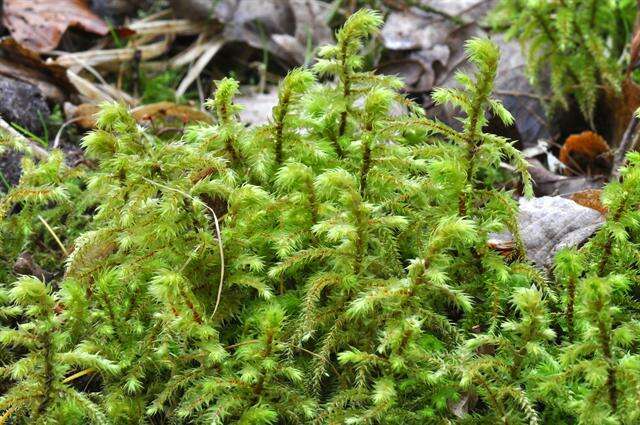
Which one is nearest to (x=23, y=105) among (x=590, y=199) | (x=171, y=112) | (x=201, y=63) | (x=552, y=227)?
(x=171, y=112)

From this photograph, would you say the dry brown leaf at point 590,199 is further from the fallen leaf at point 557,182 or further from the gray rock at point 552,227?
the fallen leaf at point 557,182

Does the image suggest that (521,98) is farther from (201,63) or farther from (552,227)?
(201,63)

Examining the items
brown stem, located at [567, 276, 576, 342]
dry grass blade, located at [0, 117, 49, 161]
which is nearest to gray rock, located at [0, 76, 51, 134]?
dry grass blade, located at [0, 117, 49, 161]

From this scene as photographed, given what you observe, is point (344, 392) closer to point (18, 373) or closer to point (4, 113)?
point (18, 373)

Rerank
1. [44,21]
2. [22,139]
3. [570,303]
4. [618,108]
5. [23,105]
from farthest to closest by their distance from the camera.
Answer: [44,21] < [618,108] < [23,105] < [22,139] < [570,303]

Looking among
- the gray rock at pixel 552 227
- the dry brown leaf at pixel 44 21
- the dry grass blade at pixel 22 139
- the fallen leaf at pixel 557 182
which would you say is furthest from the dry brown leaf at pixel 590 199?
the dry brown leaf at pixel 44 21
